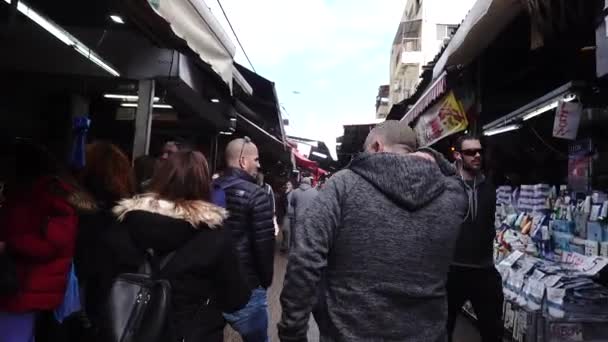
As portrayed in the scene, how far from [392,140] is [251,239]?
1.43 m

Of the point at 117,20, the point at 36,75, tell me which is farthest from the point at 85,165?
the point at 36,75

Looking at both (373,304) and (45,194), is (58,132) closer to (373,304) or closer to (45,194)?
(45,194)

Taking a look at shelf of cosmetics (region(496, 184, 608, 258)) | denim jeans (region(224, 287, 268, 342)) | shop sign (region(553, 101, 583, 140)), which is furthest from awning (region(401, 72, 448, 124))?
denim jeans (region(224, 287, 268, 342))

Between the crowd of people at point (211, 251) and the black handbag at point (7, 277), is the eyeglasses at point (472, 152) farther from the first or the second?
the black handbag at point (7, 277)

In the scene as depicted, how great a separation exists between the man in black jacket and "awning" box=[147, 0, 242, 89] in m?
1.07

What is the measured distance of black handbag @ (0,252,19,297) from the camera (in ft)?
7.71

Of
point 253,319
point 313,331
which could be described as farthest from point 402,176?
point 313,331

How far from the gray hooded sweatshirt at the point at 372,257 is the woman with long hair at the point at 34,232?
4.65 feet

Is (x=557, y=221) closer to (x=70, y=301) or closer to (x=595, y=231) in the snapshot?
(x=595, y=231)

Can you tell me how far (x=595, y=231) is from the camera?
4.32 meters

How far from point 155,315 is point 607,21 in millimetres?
2926

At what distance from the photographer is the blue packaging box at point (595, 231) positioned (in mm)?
4250

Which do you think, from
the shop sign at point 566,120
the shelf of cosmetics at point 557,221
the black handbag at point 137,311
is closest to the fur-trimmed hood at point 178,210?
the black handbag at point 137,311

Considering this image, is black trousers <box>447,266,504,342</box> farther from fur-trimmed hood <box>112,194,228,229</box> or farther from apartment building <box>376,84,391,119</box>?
apartment building <box>376,84,391,119</box>
